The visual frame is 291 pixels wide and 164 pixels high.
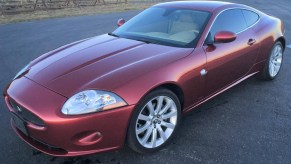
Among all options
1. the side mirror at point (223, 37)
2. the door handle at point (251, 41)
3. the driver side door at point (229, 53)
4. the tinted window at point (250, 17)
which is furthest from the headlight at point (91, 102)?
the tinted window at point (250, 17)

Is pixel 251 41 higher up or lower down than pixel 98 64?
lower down

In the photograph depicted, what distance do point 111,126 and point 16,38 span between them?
7471 mm

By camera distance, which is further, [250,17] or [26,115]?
[250,17]

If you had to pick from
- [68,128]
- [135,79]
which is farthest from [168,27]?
[68,128]

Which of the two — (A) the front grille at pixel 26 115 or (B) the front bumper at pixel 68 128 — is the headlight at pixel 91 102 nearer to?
(B) the front bumper at pixel 68 128

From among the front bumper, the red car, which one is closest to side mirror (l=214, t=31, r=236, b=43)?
the red car

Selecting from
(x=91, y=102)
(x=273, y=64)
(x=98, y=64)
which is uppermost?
(x=98, y=64)

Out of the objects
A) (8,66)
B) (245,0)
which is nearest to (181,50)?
(8,66)

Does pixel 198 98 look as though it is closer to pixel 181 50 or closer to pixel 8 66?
pixel 181 50

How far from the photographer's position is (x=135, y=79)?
3.03 metres

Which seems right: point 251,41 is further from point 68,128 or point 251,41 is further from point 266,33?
point 68,128

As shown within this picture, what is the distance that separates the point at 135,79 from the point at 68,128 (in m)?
0.79

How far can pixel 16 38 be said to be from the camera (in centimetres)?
921

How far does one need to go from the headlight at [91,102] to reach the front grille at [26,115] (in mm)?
267
